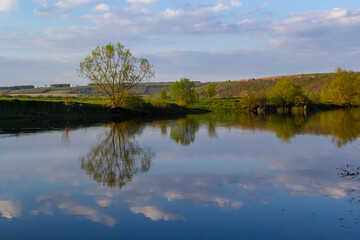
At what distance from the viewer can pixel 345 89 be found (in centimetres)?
7469

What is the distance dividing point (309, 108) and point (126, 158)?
215 feet

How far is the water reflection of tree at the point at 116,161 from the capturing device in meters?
10.5

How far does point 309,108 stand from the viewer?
7181cm

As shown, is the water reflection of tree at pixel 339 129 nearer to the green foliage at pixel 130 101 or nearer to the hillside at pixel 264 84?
the green foliage at pixel 130 101

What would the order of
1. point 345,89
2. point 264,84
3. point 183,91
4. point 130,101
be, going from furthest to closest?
point 264,84 → point 345,89 → point 183,91 → point 130,101

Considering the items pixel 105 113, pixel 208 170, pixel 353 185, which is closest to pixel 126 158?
pixel 208 170

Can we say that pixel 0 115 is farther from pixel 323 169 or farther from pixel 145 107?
pixel 323 169

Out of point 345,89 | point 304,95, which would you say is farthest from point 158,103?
point 345,89

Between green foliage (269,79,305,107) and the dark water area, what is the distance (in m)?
55.3

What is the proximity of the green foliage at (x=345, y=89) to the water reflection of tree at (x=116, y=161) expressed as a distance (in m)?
68.7

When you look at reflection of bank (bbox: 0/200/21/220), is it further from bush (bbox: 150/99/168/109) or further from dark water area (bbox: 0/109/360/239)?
bush (bbox: 150/99/168/109)

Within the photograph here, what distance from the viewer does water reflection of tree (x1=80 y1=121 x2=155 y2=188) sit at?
34.5 feet

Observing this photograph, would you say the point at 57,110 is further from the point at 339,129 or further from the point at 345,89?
the point at 345,89

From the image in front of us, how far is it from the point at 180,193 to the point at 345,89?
76.1 m
